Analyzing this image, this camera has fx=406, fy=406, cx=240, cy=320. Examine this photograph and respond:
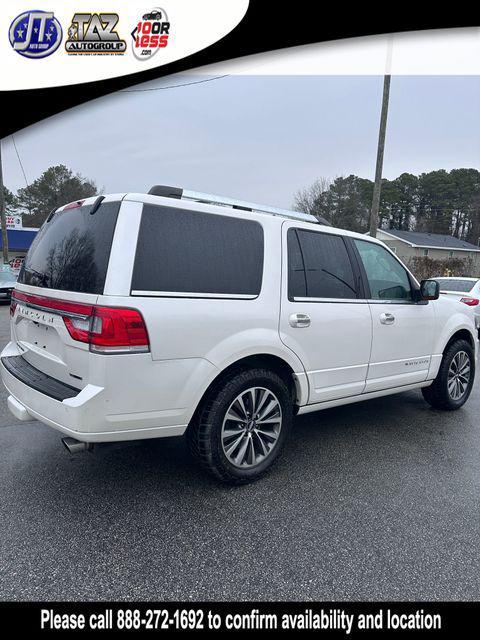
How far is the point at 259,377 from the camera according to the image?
2887mm

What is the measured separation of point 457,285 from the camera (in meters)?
10.2

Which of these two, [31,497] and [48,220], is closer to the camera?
[31,497]

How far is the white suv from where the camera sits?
2328 mm

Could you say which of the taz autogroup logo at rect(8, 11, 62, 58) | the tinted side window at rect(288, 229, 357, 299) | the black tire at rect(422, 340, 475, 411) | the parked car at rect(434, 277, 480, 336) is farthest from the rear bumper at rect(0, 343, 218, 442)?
the taz autogroup logo at rect(8, 11, 62, 58)

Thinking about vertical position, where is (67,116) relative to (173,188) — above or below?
above

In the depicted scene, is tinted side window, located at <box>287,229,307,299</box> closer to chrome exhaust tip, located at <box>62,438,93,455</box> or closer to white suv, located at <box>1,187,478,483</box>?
white suv, located at <box>1,187,478,483</box>

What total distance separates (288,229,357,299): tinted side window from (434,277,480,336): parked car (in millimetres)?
6939

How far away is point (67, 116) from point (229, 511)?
1609 centimetres

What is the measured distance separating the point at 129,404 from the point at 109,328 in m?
0.46

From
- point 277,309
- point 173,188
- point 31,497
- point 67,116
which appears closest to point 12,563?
point 31,497

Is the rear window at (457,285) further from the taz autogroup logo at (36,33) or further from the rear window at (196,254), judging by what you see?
the taz autogroup logo at (36,33)

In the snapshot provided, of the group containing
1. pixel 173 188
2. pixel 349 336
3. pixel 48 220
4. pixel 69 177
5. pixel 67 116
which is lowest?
pixel 349 336

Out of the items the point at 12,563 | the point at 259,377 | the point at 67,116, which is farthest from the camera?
the point at 67,116
